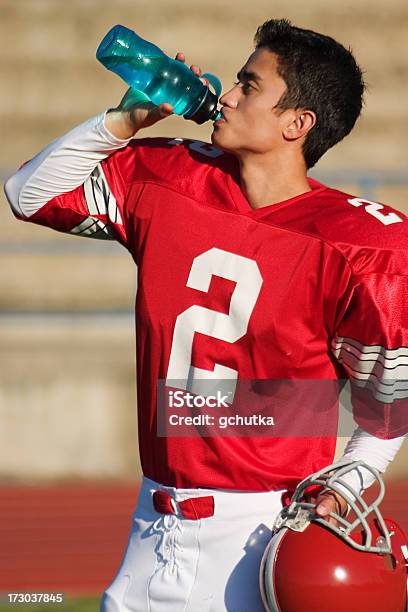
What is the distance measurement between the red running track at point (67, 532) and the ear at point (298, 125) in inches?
129

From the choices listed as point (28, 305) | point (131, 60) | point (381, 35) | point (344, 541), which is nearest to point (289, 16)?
point (381, 35)

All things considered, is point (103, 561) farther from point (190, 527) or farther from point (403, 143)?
point (403, 143)

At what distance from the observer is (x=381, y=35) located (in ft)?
39.8

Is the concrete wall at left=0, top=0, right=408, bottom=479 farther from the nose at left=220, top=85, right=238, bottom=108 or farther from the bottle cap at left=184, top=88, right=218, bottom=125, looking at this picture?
the nose at left=220, top=85, right=238, bottom=108

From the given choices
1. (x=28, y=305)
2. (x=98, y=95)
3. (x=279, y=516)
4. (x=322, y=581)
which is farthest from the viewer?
(x=98, y=95)

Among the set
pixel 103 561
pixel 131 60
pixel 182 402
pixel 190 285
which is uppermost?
pixel 131 60

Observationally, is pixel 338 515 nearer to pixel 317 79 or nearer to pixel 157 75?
pixel 317 79

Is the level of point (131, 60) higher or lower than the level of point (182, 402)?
higher

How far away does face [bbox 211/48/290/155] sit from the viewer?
9.60 feet

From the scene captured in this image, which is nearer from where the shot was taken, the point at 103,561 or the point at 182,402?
the point at 182,402

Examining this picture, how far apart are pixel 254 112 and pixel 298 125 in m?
0.14

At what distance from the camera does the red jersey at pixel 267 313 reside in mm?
2781

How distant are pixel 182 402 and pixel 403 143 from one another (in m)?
9.23

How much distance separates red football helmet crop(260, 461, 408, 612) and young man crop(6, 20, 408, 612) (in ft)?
0.17
